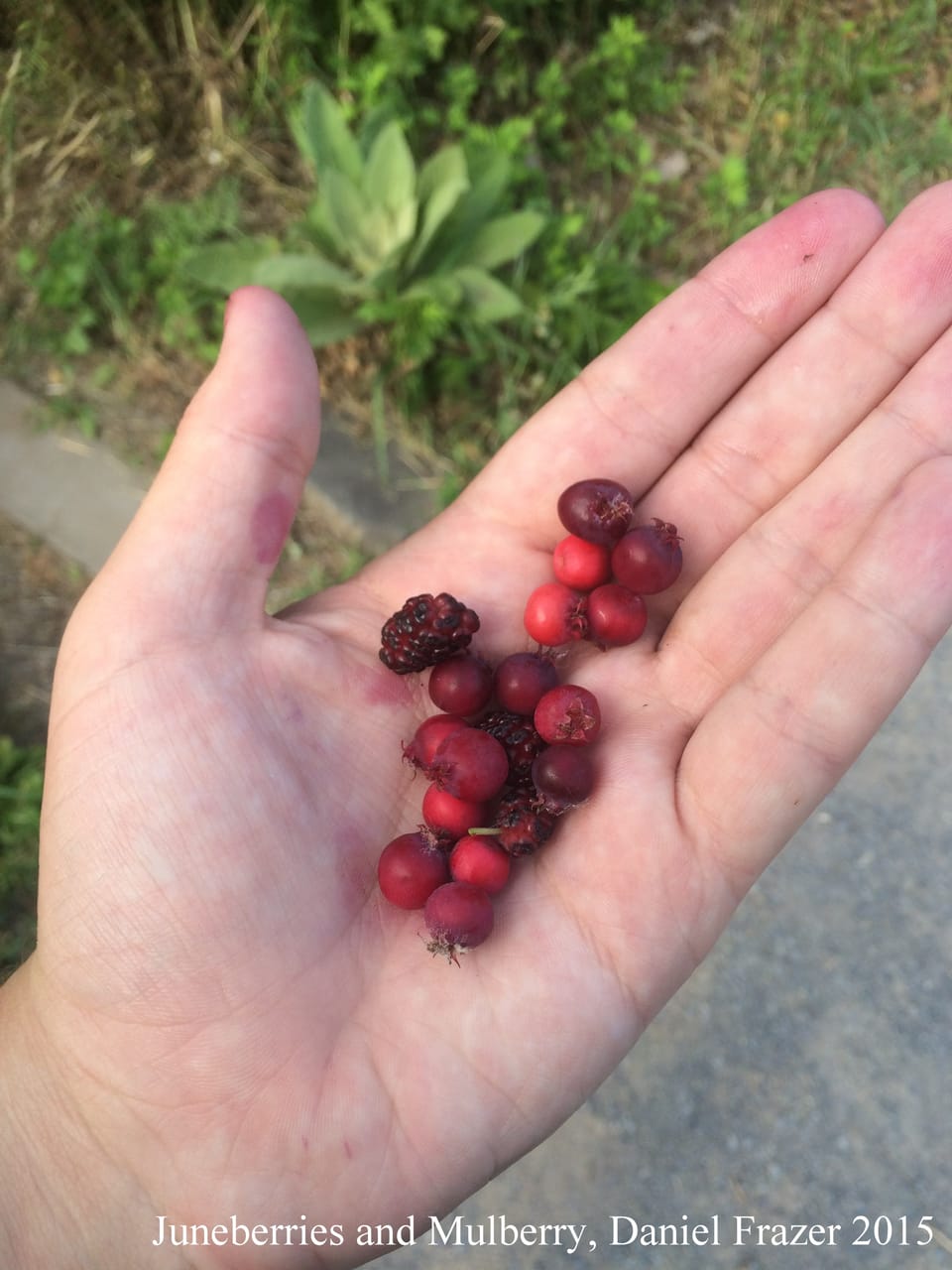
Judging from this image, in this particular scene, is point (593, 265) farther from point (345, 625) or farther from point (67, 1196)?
point (67, 1196)

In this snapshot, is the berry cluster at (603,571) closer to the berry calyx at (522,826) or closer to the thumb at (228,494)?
the berry calyx at (522,826)

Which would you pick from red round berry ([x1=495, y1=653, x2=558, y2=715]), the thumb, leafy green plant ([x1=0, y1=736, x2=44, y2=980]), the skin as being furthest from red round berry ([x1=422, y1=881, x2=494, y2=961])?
leafy green plant ([x1=0, y1=736, x2=44, y2=980])

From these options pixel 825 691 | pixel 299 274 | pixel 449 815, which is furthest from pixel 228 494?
pixel 825 691

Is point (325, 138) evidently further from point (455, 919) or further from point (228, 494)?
point (455, 919)

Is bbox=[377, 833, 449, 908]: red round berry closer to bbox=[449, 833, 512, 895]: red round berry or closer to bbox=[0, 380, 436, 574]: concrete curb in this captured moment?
bbox=[449, 833, 512, 895]: red round berry

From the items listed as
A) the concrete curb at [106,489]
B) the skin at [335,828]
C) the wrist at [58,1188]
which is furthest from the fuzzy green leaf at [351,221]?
the wrist at [58,1188]

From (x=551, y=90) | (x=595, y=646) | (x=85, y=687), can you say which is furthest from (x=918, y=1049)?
(x=551, y=90)
